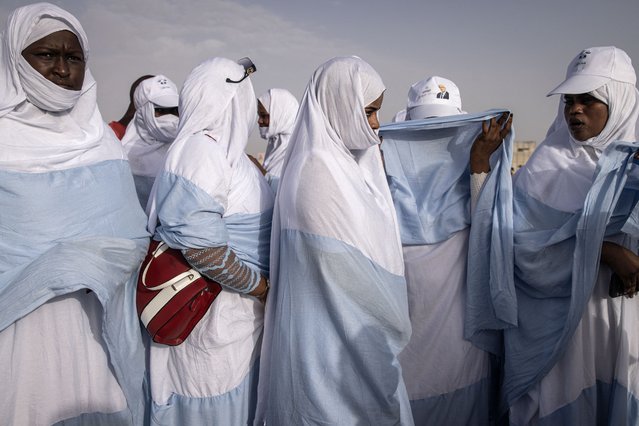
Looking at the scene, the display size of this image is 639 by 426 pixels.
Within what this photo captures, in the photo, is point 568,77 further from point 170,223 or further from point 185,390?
point 185,390

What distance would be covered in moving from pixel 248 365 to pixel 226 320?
262mm

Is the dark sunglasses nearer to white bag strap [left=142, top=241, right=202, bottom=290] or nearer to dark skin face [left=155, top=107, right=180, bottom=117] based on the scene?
white bag strap [left=142, top=241, right=202, bottom=290]

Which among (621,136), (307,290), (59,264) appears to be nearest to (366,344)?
(307,290)

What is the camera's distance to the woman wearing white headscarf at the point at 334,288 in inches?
77.5

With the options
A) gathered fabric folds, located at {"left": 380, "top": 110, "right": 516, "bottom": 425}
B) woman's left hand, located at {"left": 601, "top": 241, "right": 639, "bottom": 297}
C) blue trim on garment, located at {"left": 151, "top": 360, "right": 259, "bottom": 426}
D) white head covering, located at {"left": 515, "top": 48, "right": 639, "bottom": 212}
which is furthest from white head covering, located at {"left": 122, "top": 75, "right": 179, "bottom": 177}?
woman's left hand, located at {"left": 601, "top": 241, "right": 639, "bottom": 297}

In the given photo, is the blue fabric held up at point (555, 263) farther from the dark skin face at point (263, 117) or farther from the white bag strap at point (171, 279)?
the dark skin face at point (263, 117)

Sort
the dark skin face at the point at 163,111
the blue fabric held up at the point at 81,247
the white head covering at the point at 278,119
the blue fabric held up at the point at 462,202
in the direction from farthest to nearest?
the white head covering at the point at 278,119 → the dark skin face at the point at 163,111 → the blue fabric held up at the point at 462,202 → the blue fabric held up at the point at 81,247

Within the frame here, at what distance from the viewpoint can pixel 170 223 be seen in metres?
2.00

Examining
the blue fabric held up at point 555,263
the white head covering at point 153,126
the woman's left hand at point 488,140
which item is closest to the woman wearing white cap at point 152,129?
the white head covering at point 153,126

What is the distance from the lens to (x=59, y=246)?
191 centimetres

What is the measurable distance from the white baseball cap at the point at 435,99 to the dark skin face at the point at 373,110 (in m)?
1.43

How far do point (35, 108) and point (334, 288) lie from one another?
1480mm

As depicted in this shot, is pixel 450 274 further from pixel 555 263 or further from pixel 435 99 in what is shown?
pixel 435 99

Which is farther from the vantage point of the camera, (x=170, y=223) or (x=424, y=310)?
(x=424, y=310)
